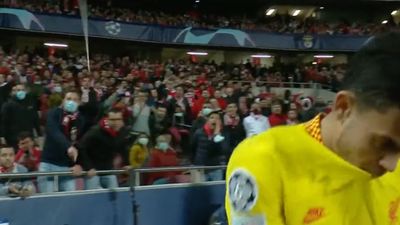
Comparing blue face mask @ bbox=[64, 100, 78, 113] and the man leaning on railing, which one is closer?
the man leaning on railing

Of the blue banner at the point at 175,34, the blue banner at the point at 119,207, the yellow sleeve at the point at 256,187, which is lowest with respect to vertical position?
the blue banner at the point at 119,207

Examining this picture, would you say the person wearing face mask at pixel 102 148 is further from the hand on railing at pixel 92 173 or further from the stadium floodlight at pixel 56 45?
the stadium floodlight at pixel 56 45

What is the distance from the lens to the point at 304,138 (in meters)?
1.16

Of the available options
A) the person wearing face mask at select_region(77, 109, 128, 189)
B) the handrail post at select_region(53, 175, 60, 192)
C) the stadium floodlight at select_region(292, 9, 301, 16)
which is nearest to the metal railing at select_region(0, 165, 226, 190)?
the handrail post at select_region(53, 175, 60, 192)

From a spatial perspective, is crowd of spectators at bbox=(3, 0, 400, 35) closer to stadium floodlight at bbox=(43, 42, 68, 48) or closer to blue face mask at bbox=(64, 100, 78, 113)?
stadium floodlight at bbox=(43, 42, 68, 48)

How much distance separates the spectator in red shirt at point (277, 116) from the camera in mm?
8695

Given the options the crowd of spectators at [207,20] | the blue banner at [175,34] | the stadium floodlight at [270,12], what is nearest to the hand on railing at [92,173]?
the blue banner at [175,34]

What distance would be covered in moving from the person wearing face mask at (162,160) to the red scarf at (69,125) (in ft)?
3.11

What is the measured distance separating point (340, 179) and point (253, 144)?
0.55 feet

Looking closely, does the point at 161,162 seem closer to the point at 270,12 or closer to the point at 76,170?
the point at 76,170

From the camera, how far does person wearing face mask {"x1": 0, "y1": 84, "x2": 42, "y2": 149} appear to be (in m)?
7.18

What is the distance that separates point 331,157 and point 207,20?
92.6 feet

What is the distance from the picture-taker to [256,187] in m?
1.10

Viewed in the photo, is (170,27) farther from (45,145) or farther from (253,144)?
(253,144)
